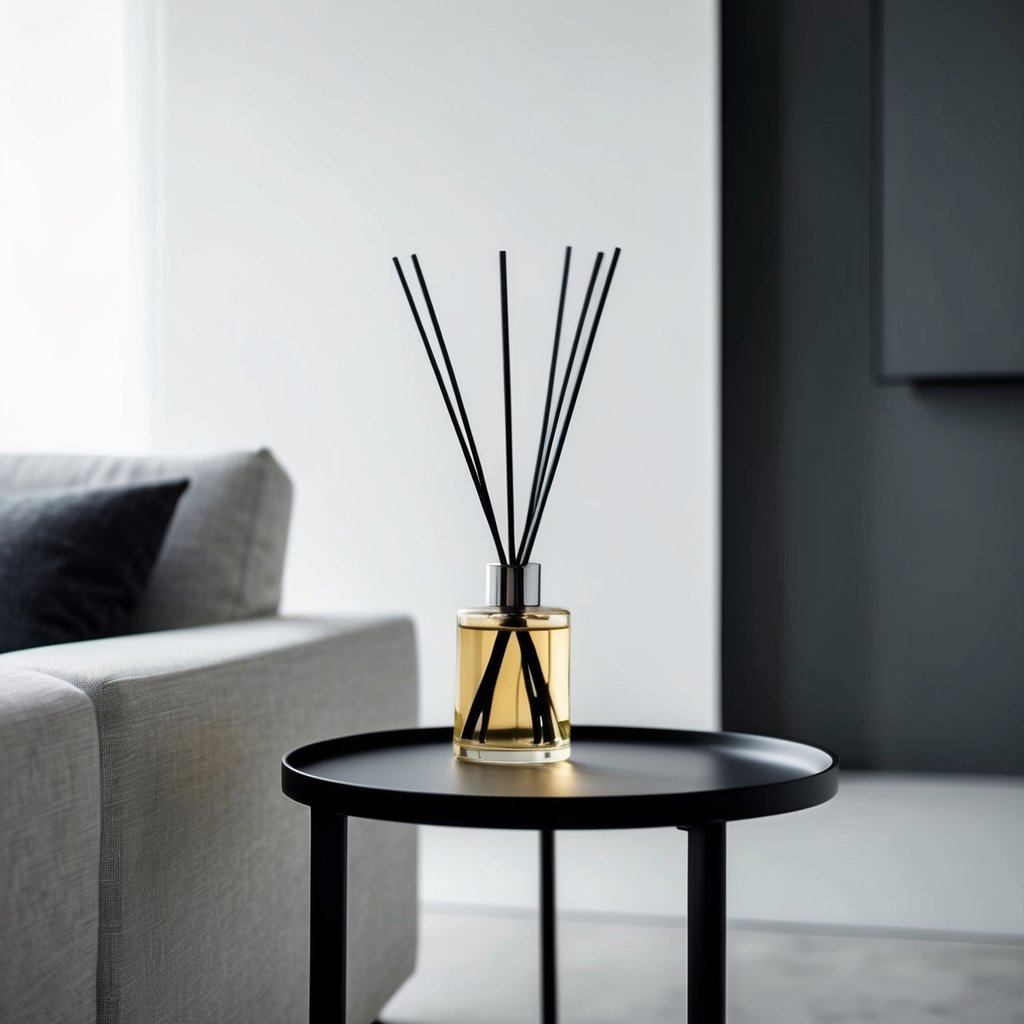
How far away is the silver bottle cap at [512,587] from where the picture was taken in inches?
46.6

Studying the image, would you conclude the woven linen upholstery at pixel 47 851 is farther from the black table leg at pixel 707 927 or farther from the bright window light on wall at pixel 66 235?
the bright window light on wall at pixel 66 235

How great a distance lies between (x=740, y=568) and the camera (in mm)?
3475

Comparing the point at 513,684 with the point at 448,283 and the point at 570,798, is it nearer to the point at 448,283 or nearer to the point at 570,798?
the point at 570,798

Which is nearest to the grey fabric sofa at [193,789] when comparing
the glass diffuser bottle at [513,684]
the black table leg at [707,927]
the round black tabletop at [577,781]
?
the round black tabletop at [577,781]

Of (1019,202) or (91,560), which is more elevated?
(1019,202)

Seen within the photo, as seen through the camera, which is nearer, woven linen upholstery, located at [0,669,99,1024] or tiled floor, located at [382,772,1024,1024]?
woven linen upholstery, located at [0,669,99,1024]

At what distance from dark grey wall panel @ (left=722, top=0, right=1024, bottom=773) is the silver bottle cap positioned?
2346mm

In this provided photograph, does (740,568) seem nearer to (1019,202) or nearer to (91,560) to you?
(1019,202)

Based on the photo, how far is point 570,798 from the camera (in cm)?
97

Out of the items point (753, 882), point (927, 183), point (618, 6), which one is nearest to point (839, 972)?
point (753, 882)

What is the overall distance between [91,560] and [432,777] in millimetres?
608

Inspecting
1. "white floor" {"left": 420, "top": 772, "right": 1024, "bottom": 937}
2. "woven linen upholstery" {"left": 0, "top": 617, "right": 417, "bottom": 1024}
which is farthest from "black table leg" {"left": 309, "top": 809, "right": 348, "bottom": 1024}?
A: "white floor" {"left": 420, "top": 772, "right": 1024, "bottom": 937}

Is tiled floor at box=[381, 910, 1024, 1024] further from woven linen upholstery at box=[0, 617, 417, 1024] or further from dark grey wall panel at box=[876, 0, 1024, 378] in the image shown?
dark grey wall panel at box=[876, 0, 1024, 378]

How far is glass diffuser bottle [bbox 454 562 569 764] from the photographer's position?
115 centimetres
